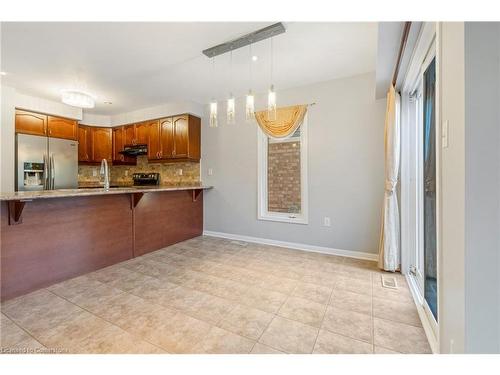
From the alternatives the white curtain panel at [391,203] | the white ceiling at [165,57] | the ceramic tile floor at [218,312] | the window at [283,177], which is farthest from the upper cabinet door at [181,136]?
the white curtain panel at [391,203]

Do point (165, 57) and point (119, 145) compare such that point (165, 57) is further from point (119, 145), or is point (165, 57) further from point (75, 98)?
point (119, 145)

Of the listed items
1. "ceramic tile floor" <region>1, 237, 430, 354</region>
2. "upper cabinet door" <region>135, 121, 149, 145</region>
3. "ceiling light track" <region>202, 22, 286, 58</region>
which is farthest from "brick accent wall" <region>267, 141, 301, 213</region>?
"upper cabinet door" <region>135, 121, 149, 145</region>

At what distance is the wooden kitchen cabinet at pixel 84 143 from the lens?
4.66 metres

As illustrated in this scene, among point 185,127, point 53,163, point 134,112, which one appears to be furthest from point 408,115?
point 53,163

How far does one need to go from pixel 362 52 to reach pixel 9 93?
5001 mm

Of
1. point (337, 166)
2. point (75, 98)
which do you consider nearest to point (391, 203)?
point (337, 166)

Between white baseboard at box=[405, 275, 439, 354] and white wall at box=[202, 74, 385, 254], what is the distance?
2.79 feet

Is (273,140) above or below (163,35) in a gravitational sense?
below

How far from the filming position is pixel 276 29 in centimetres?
197

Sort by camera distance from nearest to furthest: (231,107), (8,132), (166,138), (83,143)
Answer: (231,107)
(8,132)
(166,138)
(83,143)

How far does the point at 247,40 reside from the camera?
83.6 inches

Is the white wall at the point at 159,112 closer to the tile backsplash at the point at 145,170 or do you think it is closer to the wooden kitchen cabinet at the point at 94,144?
the wooden kitchen cabinet at the point at 94,144

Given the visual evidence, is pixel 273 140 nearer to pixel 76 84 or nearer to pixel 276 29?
pixel 276 29

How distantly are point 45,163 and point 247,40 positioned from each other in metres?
Result: 4.04
